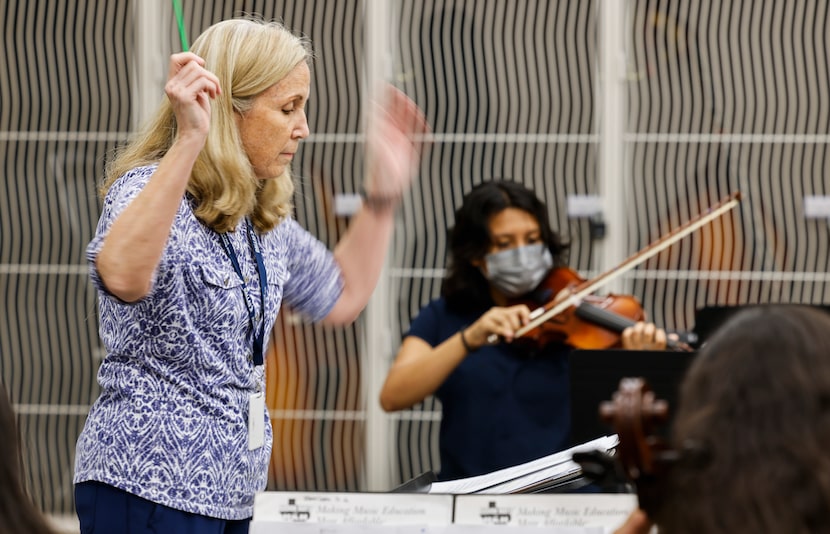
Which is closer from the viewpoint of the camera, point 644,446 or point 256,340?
point 644,446

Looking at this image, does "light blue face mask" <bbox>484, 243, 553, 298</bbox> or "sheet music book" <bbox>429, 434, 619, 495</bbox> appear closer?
"sheet music book" <bbox>429, 434, 619, 495</bbox>

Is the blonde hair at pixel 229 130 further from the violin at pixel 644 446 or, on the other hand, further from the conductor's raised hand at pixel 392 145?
the violin at pixel 644 446

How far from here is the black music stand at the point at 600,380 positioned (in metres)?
2.41

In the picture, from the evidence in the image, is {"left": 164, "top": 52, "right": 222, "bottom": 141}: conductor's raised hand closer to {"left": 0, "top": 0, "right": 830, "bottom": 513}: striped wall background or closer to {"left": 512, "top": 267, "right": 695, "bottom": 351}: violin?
{"left": 512, "top": 267, "right": 695, "bottom": 351}: violin

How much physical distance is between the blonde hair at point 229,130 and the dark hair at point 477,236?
124 centimetres

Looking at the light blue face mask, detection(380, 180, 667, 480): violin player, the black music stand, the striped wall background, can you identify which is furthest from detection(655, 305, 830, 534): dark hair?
the striped wall background

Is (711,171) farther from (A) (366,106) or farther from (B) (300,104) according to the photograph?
(B) (300,104)

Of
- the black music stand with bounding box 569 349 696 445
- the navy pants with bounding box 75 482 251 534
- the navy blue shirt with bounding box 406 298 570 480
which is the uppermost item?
the black music stand with bounding box 569 349 696 445

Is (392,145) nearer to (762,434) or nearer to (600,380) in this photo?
(600,380)

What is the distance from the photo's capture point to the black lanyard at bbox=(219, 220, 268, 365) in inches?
70.0

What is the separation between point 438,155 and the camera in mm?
4441

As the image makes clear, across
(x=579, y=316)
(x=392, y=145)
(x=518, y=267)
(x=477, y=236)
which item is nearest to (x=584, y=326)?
(x=579, y=316)

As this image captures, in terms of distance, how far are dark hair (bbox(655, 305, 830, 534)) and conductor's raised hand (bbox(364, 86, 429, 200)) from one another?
1.03 metres

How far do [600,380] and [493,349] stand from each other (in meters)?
0.58
